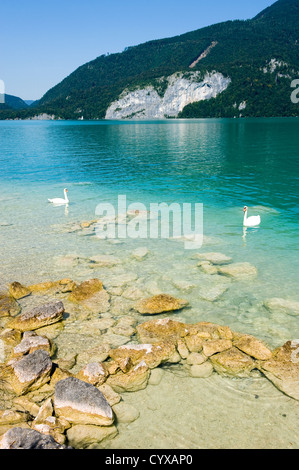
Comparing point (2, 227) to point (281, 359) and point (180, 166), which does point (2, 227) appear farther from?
point (180, 166)

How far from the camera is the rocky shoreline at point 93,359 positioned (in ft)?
21.9

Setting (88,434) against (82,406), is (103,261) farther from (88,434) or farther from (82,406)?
(88,434)

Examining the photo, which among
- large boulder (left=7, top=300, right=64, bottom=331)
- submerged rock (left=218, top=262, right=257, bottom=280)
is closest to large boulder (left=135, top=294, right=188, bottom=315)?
large boulder (left=7, top=300, right=64, bottom=331)

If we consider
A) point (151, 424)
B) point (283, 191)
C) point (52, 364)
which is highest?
point (283, 191)

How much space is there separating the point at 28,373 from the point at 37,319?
8.43 ft

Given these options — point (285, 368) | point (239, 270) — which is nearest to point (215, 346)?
point (285, 368)

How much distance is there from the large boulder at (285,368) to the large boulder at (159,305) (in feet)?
11.8

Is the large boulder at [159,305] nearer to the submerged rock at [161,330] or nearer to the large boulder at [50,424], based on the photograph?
the submerged rock at [161,330]

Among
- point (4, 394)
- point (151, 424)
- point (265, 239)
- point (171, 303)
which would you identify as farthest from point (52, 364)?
point (265, 239)

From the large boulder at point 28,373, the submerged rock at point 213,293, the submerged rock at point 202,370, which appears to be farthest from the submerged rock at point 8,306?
the submerged rock at point 213,293

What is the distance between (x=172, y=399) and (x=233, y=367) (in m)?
1.98

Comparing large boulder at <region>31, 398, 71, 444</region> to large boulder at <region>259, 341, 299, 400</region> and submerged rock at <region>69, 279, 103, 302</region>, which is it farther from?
large boulder at <region>259, 341, 299, 400</region>

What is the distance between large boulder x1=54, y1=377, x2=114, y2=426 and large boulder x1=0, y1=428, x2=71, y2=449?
82 cm

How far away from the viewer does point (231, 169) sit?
1545 inches
